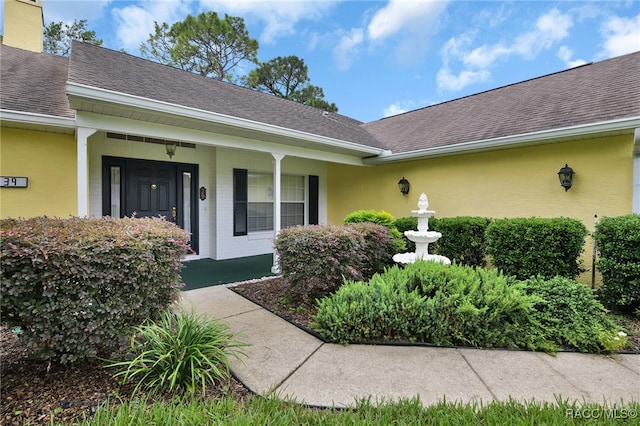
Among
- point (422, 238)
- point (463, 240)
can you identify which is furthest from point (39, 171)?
point (463, 240)

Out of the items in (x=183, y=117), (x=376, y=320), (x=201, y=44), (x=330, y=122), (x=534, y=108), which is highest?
(x=201, y=44)

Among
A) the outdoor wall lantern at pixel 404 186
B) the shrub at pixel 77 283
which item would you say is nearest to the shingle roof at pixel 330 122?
the outdoor wall lantern at pixel 404 186

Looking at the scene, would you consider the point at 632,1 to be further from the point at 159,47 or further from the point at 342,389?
the point at 159,47

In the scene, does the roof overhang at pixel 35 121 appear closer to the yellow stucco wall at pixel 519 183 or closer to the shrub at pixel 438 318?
the shrub at pixel 438 318

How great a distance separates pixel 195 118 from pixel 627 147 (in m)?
7.21

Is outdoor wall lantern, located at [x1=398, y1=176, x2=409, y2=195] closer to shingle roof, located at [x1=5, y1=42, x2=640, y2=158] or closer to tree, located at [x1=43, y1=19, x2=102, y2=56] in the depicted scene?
shingle roof, located at [x1=5, y1=42, x2=640, y2=158]

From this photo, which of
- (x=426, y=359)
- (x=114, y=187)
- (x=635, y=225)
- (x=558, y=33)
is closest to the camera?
(x=426, y=359)

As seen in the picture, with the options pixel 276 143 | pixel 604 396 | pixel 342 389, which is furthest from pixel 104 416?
pixel 276 143

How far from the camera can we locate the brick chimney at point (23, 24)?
6785mm

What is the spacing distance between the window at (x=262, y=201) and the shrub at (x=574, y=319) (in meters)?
6.42

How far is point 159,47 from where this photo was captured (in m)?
17.6

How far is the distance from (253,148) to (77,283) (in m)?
4.50

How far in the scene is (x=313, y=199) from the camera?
9.95 meters

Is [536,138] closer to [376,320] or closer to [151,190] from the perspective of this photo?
[376,320]
